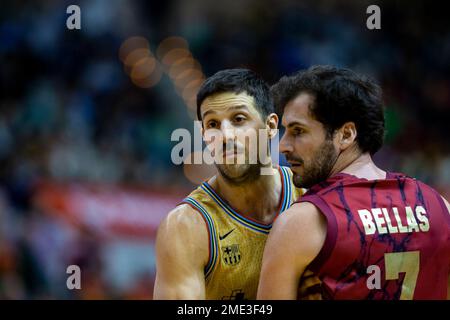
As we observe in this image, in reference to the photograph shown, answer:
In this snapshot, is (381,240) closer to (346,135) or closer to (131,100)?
(346,135)

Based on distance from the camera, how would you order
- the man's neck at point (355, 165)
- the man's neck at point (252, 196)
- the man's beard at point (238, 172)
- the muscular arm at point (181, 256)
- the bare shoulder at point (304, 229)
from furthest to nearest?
the man's neck at point (252, 196)
the man's beard at point (238, 172)
the muscular arm at point (181, 256)
the man's neck at point (355, 165)
the bare shoulder at point (304, 229)

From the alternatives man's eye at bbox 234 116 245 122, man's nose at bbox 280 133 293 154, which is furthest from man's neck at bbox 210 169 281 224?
man's nose at bbox 280 133 293 154

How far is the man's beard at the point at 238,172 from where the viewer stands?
4.01m

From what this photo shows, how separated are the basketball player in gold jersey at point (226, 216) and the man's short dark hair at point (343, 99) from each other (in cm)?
36

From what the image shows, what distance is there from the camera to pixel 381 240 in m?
3.34

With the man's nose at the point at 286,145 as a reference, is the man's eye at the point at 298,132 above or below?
above

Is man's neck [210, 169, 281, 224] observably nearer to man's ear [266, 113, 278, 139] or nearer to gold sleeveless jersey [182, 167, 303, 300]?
gold sleeveless jersey [182, 167, 303, 300]

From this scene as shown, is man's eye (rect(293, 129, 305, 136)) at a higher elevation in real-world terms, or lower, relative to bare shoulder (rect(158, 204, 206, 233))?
higher

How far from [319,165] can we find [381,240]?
1.79ft

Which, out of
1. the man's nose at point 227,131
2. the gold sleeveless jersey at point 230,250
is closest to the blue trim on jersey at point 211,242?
the gold sleeveless jersey at point 230,250

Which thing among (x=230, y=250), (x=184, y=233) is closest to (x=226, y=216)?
(x=230, y=250)

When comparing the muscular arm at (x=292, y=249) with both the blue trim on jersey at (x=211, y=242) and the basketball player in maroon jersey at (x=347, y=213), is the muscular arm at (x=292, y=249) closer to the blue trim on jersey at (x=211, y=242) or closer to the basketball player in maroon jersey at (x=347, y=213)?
the basketball player in maroon jersey at (x=347, y=213)

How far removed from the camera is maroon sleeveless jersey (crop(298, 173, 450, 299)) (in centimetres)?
328

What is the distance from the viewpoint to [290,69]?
439 inches
